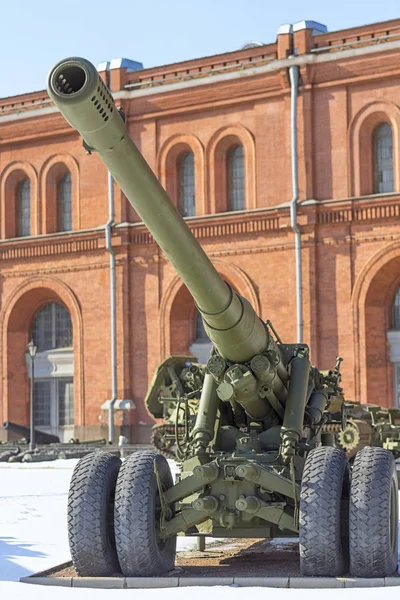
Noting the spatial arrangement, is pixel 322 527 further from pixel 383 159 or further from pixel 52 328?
pixel 52 328

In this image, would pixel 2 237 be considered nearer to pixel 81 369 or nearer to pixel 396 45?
pixel 81 369

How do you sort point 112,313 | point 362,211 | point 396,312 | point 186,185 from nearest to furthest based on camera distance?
point 362,211 < point 396,312 < point 112,313 < point 186,185

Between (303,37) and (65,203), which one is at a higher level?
(303,37)

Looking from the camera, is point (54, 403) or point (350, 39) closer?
point (350, 39)

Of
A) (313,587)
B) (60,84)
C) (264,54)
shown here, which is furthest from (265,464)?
(264,54)

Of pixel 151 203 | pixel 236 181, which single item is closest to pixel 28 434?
pixel 236 181

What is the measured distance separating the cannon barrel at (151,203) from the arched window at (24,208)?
30.7 meters

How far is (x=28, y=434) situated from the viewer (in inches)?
1457

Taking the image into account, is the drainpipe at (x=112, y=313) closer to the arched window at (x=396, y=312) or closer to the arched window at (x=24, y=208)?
the arched window at (x=24, y=208)

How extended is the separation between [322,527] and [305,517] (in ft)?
0.52

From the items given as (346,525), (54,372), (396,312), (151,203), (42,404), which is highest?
(396,312)

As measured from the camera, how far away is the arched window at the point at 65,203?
39.8 metres

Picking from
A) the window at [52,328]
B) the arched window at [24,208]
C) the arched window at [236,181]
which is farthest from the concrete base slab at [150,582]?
the arched window at [24,208]

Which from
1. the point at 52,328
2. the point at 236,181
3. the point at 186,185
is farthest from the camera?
the point at 52,328
